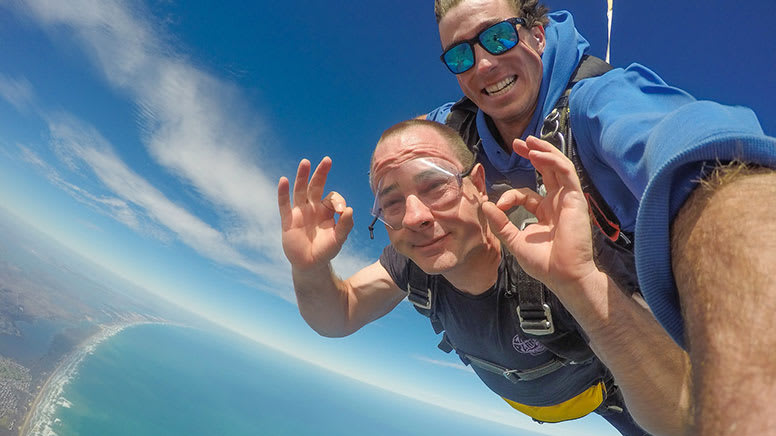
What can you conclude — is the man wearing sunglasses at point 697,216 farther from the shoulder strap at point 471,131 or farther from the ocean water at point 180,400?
the ocean water at point 180,400

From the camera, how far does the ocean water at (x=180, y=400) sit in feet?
240

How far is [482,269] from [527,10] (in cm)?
189

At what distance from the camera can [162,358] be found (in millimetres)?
133875

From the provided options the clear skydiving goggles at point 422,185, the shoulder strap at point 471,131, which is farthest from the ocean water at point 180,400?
the shoulder strap at point 471,131

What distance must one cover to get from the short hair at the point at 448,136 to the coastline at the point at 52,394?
3141 inches

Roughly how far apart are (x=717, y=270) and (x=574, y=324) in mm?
1336

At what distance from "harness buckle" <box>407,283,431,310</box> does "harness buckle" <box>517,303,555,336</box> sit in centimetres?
76

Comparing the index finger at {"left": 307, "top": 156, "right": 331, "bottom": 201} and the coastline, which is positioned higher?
the index finger at {"left": 307, "top": 156, "right": 331, "bottom": 201}

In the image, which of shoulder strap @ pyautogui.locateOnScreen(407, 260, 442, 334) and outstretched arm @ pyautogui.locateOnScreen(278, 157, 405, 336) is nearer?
outstretched arm @ pyautogui.locateOnScreen(278, 157, 405, 336)

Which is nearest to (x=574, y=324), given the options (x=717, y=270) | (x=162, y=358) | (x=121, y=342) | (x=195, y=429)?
(x=717, y=270)

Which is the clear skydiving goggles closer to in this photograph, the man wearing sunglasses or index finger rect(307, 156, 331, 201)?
index finger rect(307, 156, 331, 201)

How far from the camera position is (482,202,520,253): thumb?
143cm

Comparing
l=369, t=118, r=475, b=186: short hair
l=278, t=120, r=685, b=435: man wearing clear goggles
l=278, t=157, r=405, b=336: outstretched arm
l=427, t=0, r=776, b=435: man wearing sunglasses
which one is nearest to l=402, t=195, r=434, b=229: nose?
l=278, t=120, r=685, b=435: man wearing clear goggles

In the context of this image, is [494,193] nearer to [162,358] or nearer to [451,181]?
[451,181]
